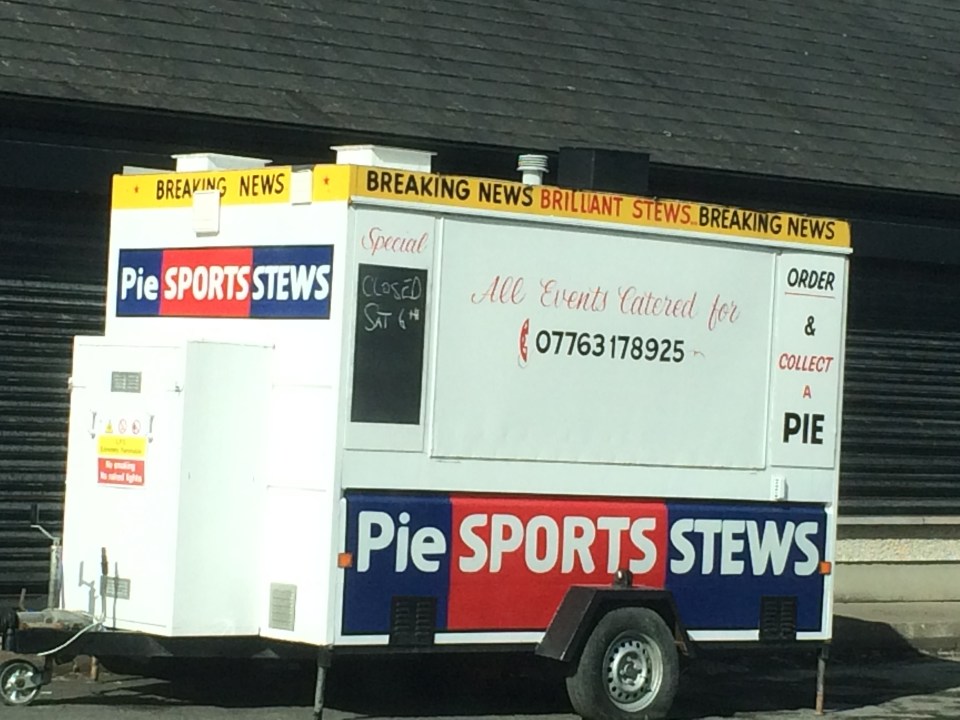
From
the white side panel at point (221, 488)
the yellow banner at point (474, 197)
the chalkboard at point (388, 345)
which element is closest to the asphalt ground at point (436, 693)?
the white side panel at point (221, 488)

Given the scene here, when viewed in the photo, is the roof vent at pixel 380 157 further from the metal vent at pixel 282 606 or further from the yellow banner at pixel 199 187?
the metal vent at pixel 282 606

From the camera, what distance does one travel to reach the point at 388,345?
1069cm

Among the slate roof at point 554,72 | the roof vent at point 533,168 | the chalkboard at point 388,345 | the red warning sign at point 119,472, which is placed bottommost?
the red warning sign at point 119,472

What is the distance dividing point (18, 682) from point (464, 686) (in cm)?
297

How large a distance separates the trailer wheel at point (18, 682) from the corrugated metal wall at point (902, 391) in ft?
27.2

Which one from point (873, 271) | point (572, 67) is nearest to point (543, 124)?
point (572, 67)

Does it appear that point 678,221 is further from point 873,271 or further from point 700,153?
point 873,271

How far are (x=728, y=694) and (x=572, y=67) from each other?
225 inches

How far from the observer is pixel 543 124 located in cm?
1560

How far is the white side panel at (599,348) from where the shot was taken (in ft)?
36.1

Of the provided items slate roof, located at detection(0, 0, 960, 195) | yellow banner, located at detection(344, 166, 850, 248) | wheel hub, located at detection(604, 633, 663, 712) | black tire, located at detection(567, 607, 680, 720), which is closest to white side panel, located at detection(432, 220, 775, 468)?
yellow banner, located at detection(344, 166, 850, 248)

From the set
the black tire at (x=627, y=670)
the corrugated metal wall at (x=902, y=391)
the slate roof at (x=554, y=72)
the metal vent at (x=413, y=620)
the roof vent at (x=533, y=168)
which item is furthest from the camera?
the corrugated metal wall at (x=902, y=391)

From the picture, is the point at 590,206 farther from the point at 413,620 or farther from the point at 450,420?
the point at 413,620

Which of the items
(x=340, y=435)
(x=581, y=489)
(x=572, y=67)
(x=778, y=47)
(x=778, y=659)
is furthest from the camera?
(x=778, y=47)
